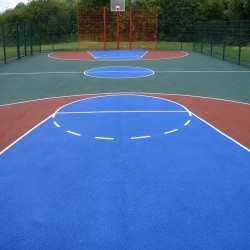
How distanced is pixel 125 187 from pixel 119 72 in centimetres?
983

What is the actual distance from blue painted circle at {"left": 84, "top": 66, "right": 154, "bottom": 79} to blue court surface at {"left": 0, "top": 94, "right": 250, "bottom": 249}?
237 inches

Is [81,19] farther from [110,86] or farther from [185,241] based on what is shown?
[185,241]

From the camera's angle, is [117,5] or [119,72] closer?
[119,72]

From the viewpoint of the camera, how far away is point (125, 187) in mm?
4332

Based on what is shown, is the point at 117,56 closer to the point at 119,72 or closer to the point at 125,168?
the point at 119,72

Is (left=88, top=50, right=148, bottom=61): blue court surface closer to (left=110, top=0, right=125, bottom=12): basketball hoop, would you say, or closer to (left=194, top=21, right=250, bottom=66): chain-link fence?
(left=110, top=0, right=125, bottom=12): basketball hoop

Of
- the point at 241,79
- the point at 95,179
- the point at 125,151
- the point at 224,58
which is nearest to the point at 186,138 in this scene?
the point at 125,151

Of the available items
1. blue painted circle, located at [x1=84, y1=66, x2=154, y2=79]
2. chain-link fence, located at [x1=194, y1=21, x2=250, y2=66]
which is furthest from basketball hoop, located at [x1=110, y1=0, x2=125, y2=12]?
blue painted circle, located at [x1=84, y1=66, x2=154, y2=79]

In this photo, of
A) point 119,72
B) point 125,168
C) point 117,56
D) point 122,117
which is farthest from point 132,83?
point 117,56

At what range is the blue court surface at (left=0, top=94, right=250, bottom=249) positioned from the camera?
3.34m

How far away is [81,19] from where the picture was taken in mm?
24406

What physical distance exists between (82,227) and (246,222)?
1629 mm

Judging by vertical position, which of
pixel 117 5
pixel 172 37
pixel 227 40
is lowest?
pixel 227 40

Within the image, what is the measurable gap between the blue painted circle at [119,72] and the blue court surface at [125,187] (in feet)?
19.8
